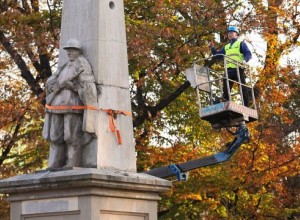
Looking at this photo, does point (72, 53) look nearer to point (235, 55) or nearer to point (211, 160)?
point (235, 55)

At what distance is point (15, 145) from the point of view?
26.7m

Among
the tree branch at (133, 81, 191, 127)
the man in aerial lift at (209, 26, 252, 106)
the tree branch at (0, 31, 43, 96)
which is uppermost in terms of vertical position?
the tree branch at (0, 31, 43, 96)

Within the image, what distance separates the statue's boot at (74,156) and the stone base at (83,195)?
1.10 ft

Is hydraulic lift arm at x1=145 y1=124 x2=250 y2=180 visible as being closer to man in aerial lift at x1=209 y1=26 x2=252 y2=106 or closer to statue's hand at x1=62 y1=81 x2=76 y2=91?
man in aerial lift at x1=209 y1=26 x2=252 y2=106

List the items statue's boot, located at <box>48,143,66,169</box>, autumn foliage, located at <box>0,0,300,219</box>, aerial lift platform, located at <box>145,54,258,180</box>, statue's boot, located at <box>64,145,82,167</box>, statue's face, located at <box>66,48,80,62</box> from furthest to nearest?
autumn foliage, located at <box>0,0,300,219</box>
aerial lift platform, located at <box>145,54,258,180</box>
statue's face, located at <box>66,48,80,62</box>
statue's boot, located at <box>48,143,66,169</box>
statue's boot, located at <box>64,145,82,167</box>

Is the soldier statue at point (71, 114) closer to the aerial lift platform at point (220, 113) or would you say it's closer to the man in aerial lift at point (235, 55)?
the aerial lift platform at point (220, 113)

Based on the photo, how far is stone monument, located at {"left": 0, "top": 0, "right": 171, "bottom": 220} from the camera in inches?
434

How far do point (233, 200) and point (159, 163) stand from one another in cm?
284

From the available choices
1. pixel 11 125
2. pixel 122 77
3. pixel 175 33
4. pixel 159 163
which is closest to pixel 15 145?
pixel 11 125

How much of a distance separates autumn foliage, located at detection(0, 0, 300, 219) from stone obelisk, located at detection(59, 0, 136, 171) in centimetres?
996

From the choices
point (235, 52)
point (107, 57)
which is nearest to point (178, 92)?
point (235, 52)

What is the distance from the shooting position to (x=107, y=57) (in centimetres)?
1198

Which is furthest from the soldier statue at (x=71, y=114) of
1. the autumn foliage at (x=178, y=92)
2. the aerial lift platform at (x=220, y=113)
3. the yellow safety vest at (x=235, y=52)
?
the autumn foliage at (x=178, y=92)

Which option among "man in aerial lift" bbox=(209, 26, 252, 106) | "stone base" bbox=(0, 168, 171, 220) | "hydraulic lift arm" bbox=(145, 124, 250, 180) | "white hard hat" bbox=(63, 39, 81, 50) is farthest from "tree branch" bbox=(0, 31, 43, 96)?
"stone base" bbox=(0, 168, 171, 220)
